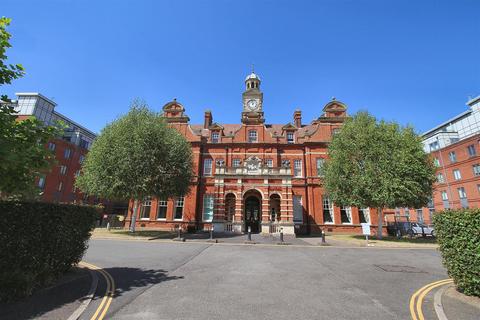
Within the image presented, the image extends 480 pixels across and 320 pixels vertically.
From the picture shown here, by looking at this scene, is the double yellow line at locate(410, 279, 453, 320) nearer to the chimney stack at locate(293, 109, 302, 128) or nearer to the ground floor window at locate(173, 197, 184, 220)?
the ground floor window at locate(173, 197, 184, 220)

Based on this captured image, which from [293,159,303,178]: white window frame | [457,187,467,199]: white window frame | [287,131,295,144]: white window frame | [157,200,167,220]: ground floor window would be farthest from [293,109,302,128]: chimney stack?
[457,187,467,199]: white window frame

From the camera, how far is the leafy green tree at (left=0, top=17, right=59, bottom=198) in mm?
5992

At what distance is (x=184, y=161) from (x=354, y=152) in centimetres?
1765

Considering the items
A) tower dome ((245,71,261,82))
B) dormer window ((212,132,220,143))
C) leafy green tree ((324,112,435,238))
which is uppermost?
tower dome ((245,71,261,82))

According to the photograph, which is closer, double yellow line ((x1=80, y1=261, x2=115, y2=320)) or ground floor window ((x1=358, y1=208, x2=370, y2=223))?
double yellow line ((x1=80, y1=261, x2=115, y2=320))

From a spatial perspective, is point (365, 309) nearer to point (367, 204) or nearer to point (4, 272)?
point (4, 272)

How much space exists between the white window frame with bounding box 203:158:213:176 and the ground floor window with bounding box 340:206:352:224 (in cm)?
1828

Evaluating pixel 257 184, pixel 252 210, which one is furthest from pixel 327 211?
pixel 257 184

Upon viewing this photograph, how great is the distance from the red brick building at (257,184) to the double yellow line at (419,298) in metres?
19.2

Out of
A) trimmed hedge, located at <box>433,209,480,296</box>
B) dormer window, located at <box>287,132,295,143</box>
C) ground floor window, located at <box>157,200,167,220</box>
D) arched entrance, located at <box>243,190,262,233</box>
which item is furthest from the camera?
dormer window, located at <box>287,132,295,143</box>

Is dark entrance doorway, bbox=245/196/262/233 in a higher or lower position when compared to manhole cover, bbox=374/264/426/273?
higher

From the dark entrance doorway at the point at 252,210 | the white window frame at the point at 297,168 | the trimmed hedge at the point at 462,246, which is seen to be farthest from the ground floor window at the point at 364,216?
the trimmed hedge at the point at 462,246

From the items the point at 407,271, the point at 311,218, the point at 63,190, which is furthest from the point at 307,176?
the point at 63,190

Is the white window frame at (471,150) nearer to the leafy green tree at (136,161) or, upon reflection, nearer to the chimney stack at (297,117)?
the chimney stack at (297,117)
